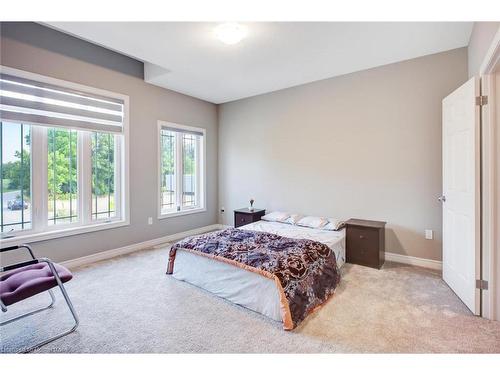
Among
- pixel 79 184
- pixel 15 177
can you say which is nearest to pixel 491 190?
pixel 79 184

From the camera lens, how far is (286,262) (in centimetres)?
221

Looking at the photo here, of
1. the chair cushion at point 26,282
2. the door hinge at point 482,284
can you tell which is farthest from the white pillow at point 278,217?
the chair cushion at point 26,282

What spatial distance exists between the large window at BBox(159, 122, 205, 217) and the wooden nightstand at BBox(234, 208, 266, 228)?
3.07 ft

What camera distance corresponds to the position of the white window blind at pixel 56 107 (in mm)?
2688

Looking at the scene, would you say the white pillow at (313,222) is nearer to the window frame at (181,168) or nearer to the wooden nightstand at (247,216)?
the wooden nightstand at (247,216)

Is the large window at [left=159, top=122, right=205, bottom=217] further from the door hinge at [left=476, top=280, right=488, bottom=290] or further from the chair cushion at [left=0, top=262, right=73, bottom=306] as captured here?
the door hinge at [left=476, top=280, right=488, bottom=290]

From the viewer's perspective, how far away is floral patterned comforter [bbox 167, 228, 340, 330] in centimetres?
203

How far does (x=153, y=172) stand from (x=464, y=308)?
4.18 metres

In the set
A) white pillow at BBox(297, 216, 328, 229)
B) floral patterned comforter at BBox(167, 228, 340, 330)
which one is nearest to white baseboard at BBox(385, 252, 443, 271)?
white pillow at BBox(297, 216, 328, 229)

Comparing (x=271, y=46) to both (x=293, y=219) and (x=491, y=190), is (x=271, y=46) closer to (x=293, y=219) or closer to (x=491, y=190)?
(x=293, y=219)

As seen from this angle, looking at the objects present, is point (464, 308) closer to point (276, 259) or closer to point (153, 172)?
point (276, 259)

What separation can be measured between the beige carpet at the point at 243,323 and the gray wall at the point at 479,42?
2160 mm
